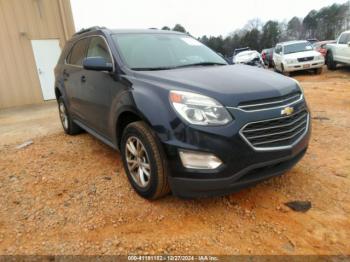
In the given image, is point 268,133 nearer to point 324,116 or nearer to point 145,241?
point 145,241

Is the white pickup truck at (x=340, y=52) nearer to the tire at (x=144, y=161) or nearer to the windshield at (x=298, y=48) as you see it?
the windshield at (x=298, y=48)

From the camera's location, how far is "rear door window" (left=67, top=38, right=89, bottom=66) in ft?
14.2

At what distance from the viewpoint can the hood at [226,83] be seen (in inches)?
96.1

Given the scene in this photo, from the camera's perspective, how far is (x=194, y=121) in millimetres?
2352

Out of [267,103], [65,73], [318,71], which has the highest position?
[267,103]

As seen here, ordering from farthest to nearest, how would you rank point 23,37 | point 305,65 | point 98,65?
→ 1. point 305,65
2. point 23,37
3. point 98,65

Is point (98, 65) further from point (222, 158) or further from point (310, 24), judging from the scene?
point (310, 24)

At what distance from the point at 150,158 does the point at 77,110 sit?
2422 mm

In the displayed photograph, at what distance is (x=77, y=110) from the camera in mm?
4539

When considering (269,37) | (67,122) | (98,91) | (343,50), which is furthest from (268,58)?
(269,37)

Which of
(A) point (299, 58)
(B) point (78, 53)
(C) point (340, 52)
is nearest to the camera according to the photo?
(B) point (78, 53)

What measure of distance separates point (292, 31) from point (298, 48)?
4766 centimetres

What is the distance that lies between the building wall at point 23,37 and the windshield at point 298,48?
33.0 ft

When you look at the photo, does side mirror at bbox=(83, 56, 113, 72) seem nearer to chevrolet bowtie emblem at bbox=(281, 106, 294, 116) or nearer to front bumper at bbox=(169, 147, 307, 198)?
front bumper at bbox=(169, 147, 307, 198)
